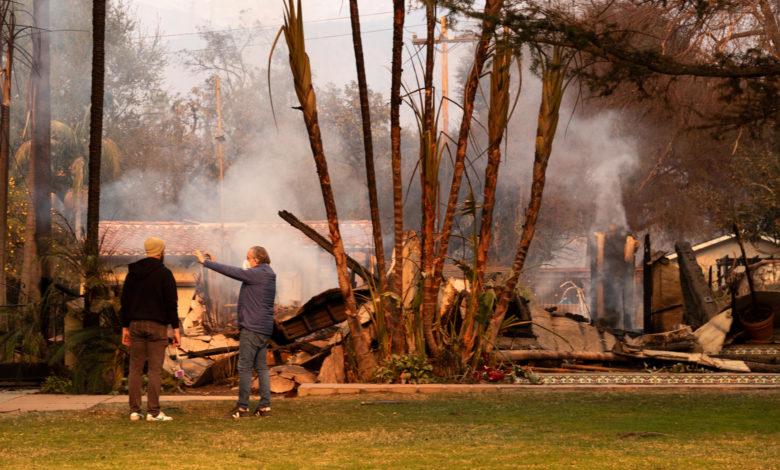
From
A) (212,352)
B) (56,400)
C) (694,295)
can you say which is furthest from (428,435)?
(694,295)

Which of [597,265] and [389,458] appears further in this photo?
[597,265]

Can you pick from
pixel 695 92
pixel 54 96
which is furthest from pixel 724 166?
pixel 54 96

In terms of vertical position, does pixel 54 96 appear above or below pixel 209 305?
above

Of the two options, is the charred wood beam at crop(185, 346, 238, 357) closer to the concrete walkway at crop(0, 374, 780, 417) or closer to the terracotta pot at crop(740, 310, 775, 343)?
the concrete walkway at crop(0, 374, 780, 417)

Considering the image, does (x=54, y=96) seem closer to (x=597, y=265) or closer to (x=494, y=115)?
(x=597, y=265)

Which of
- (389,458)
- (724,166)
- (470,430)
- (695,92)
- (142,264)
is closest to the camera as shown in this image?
(389,458)

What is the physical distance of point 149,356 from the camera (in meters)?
9.44

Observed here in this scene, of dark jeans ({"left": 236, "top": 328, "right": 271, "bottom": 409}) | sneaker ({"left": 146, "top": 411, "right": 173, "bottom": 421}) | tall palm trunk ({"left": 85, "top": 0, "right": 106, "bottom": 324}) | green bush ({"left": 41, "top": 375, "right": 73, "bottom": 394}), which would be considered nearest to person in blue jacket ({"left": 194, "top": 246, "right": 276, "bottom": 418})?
dark jeans ({"left": 236, "top": 328, "right": 271, "bottom": 409})

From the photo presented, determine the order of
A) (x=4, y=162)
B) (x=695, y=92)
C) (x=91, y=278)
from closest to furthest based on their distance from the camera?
(x=91, y=278)
(x=4, y=162)
(x=695, y=92)

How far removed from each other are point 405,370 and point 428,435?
4792 mm

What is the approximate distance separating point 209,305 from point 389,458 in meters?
29.5

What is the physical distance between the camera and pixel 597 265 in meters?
35.9

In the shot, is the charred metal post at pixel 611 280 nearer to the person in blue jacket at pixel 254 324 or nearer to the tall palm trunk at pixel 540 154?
the tall palm trunk at pixel 540 154

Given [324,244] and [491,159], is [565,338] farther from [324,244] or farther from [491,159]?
[324,244]
